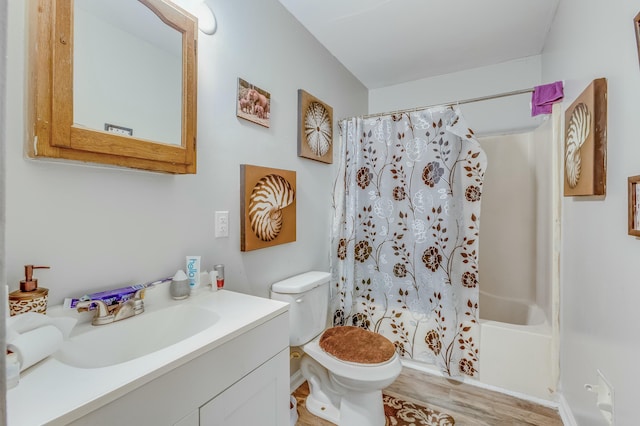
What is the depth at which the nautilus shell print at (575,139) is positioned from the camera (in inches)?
47.9

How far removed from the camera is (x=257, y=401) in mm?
936

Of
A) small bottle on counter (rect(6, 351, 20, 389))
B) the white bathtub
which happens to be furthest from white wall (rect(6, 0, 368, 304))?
the white bathtub

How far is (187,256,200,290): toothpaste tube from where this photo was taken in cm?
116

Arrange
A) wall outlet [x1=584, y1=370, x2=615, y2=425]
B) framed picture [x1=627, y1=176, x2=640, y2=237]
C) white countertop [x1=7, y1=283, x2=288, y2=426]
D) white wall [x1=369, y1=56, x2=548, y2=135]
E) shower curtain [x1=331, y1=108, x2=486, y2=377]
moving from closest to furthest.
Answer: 1. white countertop [x1=7, y1=283, x2=288, y2=426]
2. framed picture [x1=627, y1=176, x2=640, y2=237]
3. wall outlet [x1=584, y1=370, x2=615, y2=425]
4. shower curtain [x1=331, y1=108, x2=486, y2=377]
5. white wall [x1=369, y1=56, x2=548, y2=135]

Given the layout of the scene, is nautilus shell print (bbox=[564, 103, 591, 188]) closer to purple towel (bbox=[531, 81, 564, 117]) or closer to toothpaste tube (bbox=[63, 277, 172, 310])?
purple towel (bbox=[531, 81, 564, 117])

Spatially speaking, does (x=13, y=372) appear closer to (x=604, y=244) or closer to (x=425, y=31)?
(x=604, y=244)

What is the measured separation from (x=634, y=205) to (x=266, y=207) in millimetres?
1442

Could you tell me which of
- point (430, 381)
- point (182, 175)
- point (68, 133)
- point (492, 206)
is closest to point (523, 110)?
point (492, 206)

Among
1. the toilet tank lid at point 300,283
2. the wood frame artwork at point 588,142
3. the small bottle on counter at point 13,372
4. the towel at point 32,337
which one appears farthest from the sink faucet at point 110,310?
the wood frame artwork at point 588,142

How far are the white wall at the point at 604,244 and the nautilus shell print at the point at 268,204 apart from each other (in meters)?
1.46

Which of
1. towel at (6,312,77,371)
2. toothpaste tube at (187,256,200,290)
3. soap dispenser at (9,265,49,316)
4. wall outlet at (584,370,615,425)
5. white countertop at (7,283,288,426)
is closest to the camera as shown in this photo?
white countertop at (7,283,288,426)

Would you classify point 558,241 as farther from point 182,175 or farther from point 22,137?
point 22,137

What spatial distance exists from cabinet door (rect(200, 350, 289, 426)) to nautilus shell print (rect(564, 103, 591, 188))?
1.54 m

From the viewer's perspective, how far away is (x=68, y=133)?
31.9 inches
